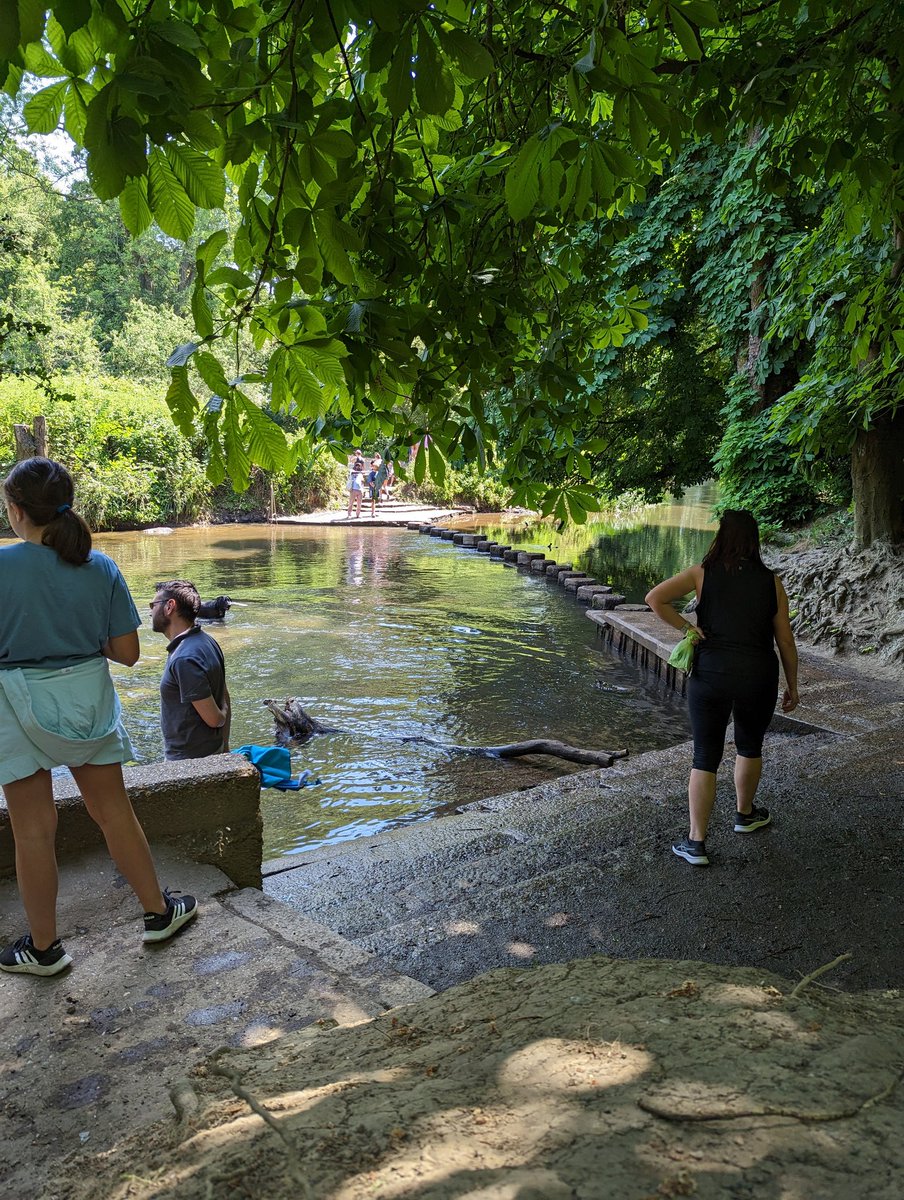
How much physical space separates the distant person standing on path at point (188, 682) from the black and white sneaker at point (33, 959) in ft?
6.14

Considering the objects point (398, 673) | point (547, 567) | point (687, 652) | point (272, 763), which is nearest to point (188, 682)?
point (272, 763)

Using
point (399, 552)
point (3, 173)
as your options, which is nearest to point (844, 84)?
point (399, 552)

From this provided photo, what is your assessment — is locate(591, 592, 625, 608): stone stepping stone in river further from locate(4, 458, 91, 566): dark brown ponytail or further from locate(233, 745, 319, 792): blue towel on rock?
locate(4, 458, 91, 566): dark brown ponytail

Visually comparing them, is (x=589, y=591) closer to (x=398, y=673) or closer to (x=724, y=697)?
(x=398, y=673)

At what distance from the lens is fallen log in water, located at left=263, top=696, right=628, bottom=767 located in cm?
864

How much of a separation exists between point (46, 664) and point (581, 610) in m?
15.6

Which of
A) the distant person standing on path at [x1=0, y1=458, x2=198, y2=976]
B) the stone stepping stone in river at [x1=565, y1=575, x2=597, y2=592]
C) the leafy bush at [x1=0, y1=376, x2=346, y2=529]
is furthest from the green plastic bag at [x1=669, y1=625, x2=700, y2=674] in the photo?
the leafy bush at [x1=0, y1=376, x2=346, y2=529]

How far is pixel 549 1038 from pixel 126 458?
98.2ft

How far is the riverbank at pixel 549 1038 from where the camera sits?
155cm

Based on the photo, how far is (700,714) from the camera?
5027mm

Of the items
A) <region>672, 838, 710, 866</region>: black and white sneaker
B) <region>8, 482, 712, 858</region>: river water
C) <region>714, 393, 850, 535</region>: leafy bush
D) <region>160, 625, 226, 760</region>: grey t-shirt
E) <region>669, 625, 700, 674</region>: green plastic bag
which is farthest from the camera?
<region>714, 393, 850, 535</region>: leafy bush

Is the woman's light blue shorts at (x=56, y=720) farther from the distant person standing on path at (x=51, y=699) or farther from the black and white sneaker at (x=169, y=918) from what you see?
the black and white sneaker at (x=169, y=918)

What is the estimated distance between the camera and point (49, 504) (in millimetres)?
3391

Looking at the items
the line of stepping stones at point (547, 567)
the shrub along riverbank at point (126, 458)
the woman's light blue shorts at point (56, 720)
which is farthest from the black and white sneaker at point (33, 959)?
the shrub along riverbank at point (126, 458)
